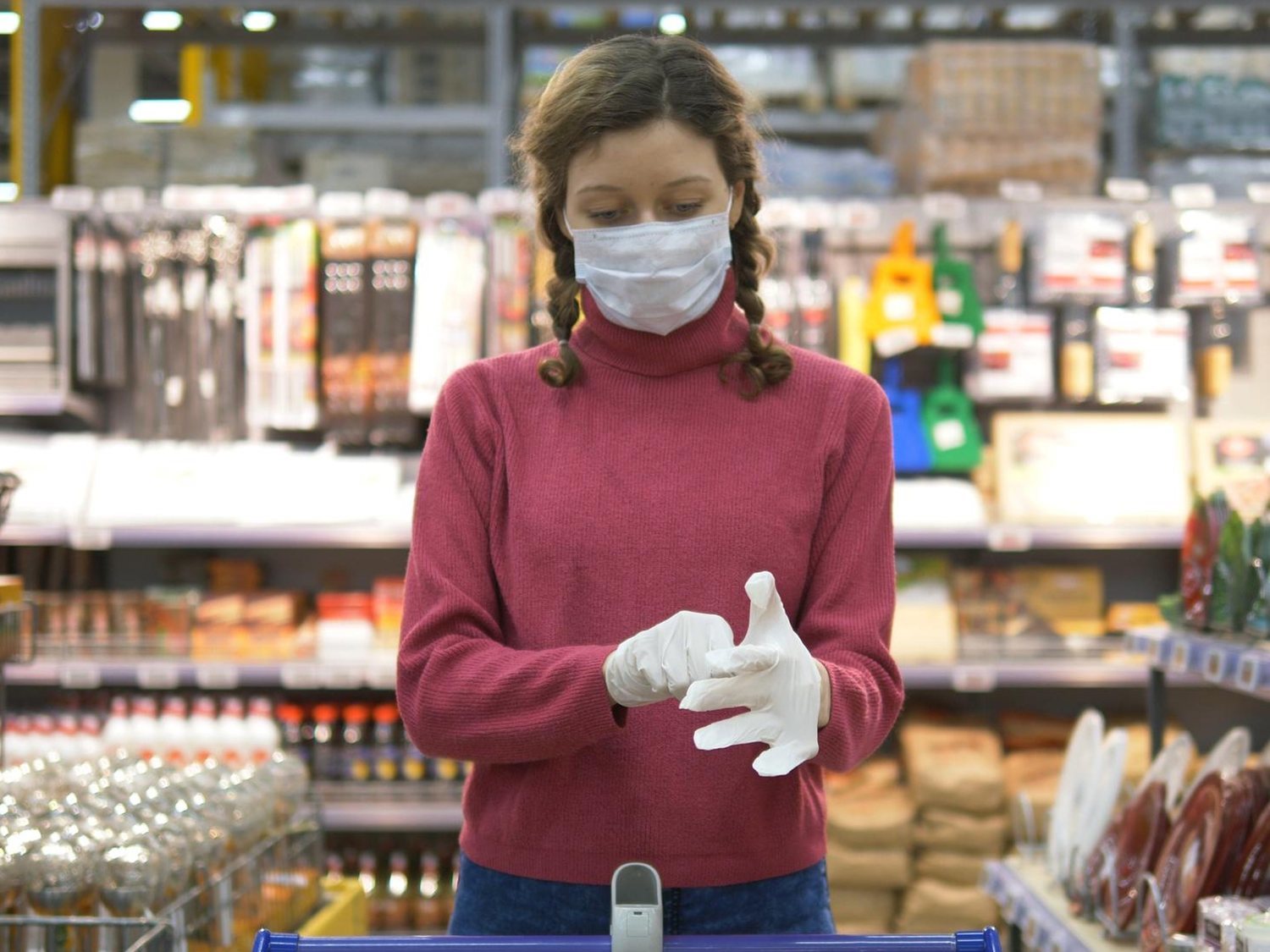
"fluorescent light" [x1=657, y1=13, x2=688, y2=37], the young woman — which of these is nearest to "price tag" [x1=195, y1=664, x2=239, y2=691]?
the young woman

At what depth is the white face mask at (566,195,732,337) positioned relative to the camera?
1447 mm

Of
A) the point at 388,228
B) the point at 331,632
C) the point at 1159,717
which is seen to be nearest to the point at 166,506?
the point at 331,632

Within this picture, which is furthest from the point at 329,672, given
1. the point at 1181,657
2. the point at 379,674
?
the point at 1181,657

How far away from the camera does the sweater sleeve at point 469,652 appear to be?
1.27 metres

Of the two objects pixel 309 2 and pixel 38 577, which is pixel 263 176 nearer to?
pixel 309 2

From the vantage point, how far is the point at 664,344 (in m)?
1.51

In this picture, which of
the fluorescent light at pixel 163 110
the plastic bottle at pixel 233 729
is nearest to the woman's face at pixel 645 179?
the plastic bottle at pixel 233 729

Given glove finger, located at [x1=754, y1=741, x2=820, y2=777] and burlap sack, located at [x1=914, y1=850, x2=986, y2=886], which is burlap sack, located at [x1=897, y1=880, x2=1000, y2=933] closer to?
burlap sack, located at [x1=914, y1=850, x2=986, y2=886]

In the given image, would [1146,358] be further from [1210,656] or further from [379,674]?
[379,674]

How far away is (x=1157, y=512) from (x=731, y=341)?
320 cm

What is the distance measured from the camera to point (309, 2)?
Result: 15.1ft

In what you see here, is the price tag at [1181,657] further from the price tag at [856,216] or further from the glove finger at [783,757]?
the price tag at [856,216]

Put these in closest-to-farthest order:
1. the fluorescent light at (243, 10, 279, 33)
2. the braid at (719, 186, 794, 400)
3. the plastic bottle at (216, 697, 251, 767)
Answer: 1. the braid at (719, 186, 794, 400)
2. the plastic bottle at (216, 697, 251, 767)
3. the fluorescent light at (243, 10, 279, 33)

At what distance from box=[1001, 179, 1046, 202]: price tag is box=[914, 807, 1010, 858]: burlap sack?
204 cm
